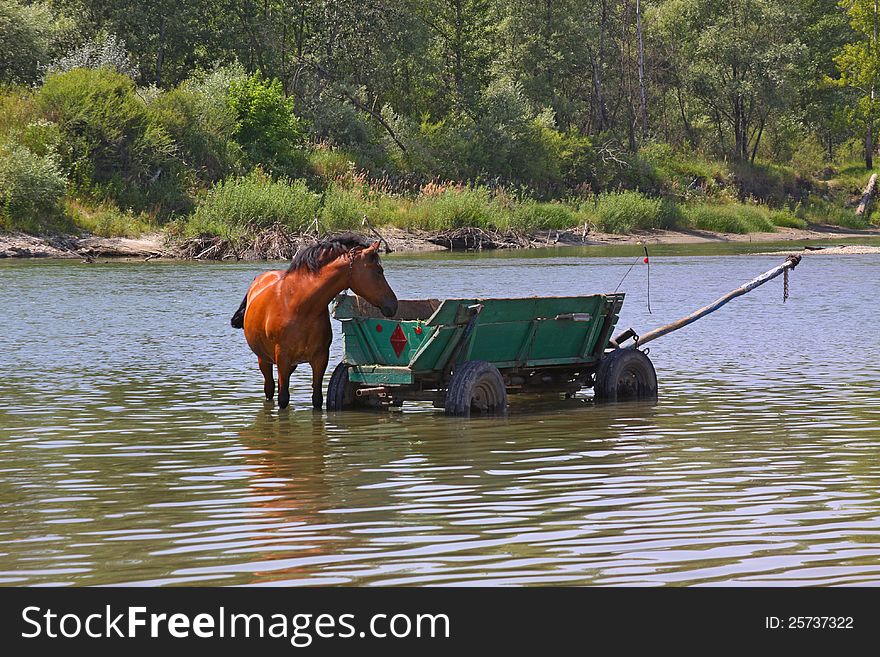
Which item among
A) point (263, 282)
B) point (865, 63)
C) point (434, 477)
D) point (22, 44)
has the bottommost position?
point (434, 477)

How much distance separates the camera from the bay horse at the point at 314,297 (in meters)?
14.0

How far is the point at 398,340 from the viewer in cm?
1384

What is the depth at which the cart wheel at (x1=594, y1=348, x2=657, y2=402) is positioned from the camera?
15133 millimetres

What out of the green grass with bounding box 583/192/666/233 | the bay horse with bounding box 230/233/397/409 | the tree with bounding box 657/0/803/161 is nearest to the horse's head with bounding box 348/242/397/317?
the bay horse with bounding box 230/233/397/409

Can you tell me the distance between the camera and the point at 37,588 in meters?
7.36

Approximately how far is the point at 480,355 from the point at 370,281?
131 cm

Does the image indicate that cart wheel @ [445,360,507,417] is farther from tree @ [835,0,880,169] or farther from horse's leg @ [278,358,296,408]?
tree @ [835,0,880,169]

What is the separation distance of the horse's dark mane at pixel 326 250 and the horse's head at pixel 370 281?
0.60 ft

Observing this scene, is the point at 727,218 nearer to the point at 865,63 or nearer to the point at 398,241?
the point at 865,63

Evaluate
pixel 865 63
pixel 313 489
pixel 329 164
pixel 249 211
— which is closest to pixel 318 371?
pixel 313 489

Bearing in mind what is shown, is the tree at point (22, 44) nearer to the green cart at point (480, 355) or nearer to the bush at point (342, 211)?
the bush at point (342, 211)

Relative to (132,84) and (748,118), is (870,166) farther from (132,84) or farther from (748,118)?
(132,84)

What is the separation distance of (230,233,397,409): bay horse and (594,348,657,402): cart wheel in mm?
2643

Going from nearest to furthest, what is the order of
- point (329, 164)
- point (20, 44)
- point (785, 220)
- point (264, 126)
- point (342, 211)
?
point (342, 211) < point (20, 44) < point (264, 126) < point (329, 164) < point (785, 220)
